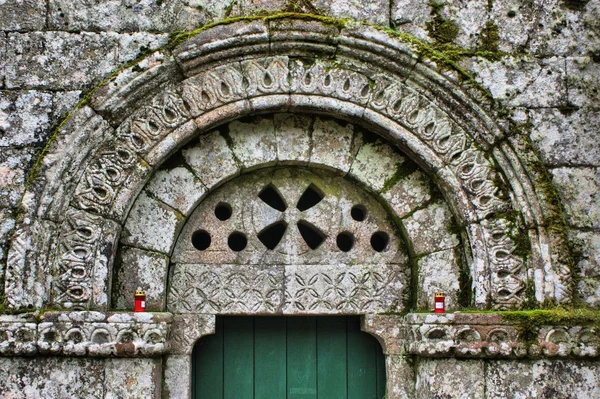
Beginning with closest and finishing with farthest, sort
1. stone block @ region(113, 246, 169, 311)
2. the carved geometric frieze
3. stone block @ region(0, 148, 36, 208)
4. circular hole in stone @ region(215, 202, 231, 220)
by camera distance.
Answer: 1. the carved geometric frieze
2. stone block @ region(0, 148, 36, 208)
3. stone block @ region(113, 246, 169, 311)
4. circular hole in stone @ region(215, 202, 231, 220)

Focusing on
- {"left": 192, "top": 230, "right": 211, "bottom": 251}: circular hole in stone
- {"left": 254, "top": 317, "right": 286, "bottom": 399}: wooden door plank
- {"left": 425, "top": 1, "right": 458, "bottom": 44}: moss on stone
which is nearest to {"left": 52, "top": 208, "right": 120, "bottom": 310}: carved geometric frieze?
{"left": 192, "top": 230, "right": 211, "bottom": 251}: circular hole in stone

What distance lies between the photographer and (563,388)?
4262mm

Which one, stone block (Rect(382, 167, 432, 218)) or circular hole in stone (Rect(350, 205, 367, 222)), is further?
circular hole in stone (Rect(350, 205, 367, 222))

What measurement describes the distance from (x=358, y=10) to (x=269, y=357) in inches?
90.2

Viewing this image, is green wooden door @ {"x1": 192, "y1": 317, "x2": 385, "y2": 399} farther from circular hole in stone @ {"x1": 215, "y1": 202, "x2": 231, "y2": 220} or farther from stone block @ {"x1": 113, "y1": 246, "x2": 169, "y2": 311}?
circular hole in stone @ {"x1": 215, "y1": 202, "x2": 231, "y2": 220}

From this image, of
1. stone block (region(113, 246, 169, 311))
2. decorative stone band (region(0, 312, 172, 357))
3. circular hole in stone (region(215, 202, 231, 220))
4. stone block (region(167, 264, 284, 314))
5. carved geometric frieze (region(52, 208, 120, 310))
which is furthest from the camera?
circular hole in stone (region(215, 202, 231, 220))

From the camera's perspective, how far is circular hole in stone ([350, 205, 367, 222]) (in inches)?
188

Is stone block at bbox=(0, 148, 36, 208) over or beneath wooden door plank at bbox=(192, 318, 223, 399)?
over

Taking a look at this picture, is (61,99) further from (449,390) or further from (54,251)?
(449,390)

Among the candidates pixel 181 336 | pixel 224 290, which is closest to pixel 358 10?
pixel 224 290

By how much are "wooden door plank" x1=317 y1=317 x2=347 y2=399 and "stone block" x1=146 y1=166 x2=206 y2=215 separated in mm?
1130

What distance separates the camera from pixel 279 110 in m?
4.56

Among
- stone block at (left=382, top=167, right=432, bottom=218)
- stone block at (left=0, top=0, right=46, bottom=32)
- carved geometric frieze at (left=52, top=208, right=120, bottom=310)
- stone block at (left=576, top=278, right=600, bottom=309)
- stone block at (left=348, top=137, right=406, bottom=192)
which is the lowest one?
stone block at (left=576, top=278, right=600, bottom=309)

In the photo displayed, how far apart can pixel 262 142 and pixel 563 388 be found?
92.3 inches
